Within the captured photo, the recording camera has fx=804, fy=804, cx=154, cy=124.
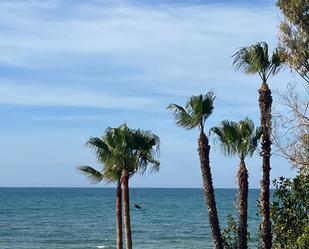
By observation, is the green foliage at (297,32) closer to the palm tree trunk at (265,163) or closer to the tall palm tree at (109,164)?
the palm tree trunk at (265,163)

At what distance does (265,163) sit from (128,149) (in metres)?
3.65

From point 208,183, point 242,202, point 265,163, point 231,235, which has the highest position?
point 265,163

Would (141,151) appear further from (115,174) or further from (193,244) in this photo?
(193,244)

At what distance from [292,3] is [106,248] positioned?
33.5 m

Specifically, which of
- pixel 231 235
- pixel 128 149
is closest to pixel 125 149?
pixel 128 149

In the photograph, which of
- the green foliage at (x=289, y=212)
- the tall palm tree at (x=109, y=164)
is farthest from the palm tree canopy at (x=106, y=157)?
the green foliage at (x=289, y=212)

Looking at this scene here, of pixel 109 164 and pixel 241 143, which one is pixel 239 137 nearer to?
pixel 241 143

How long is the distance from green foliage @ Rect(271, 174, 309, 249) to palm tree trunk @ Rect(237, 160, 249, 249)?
2.59 feet

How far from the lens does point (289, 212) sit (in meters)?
21.8

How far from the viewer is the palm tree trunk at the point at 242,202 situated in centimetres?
2169

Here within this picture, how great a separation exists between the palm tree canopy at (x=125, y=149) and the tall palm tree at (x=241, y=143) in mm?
1839

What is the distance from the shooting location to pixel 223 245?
75.8ft

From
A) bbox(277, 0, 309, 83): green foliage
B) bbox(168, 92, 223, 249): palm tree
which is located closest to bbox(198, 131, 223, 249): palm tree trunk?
bbox(168, 92, 223, 249): palm tree

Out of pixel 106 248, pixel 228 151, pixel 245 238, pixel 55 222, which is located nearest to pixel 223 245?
pixel 245 238
